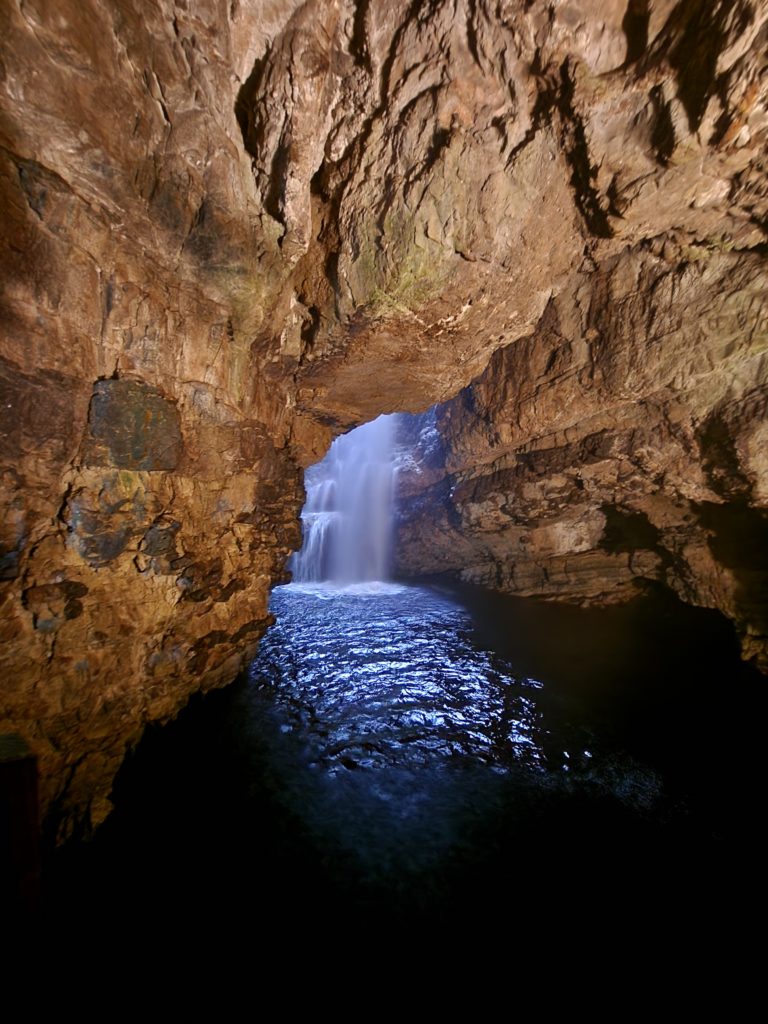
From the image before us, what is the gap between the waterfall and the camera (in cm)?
1958

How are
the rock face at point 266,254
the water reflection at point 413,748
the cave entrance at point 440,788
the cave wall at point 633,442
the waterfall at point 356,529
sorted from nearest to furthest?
the rock face at point 266,254 → the cave entrance at point 440,788 → the water reflection at point 413,748 → the cave wall at point 633,442 → the waterfall at point 356,529

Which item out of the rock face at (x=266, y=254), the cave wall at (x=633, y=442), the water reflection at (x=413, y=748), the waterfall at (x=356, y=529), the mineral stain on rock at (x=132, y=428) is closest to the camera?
the rock face at (x=266, y=254)

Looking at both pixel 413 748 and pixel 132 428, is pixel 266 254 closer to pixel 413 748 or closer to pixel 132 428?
pixel 132 428

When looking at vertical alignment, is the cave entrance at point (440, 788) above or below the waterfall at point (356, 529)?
below

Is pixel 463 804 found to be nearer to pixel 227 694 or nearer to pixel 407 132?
pixel 227 694

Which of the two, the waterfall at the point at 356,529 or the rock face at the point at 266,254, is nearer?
the rock face at the point at 266,254

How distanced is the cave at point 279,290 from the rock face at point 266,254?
3 cm

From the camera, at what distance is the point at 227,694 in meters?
7.15

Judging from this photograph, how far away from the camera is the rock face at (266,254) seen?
2.81 metres

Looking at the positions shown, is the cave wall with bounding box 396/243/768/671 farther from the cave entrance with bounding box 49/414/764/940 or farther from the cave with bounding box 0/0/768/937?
the cave entrance with bounding box 49/414/764/940

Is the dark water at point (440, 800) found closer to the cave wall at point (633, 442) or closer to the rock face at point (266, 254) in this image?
the rock face at point (266, 254)

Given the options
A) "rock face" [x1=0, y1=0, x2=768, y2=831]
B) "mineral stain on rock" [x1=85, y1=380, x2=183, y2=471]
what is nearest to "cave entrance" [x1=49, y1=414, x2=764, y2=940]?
"rock face" [x1=0, y1=0, x2=768, y2=831]

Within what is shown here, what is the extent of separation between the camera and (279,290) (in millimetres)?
4547

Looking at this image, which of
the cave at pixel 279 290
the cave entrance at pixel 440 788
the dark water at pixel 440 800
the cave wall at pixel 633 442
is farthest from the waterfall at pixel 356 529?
the cave at pixel 279 290
